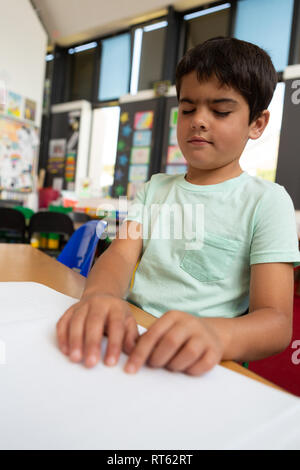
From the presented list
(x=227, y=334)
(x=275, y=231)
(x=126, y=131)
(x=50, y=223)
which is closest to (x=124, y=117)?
(x=126, y=131)

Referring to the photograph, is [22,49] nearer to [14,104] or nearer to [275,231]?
[14,104]

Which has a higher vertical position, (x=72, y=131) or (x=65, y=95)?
(x=65, y=95)

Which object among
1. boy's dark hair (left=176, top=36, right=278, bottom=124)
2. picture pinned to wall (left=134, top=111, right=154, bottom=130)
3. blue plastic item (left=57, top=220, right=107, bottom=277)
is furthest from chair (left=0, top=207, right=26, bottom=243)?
picture pinned to wall (left=134, top=111, right=154, bottom=130)

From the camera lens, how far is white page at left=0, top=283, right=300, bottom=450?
230 mm

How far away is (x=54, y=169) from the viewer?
6285mm

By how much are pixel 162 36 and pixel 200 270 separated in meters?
5.25

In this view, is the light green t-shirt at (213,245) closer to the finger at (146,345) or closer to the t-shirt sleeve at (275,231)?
the t-shirt sleeve at (275,231)

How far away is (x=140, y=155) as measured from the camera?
5039 millimetres

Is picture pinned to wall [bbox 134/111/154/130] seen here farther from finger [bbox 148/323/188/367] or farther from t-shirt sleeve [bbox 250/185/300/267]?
finger [bbox 148/323/188/367]

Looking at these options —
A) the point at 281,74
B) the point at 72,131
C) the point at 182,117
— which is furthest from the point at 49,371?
the point at 72,131

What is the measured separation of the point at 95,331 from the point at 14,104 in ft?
17.4

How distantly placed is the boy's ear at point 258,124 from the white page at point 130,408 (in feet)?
1.64

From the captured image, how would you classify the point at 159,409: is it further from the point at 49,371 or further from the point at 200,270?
the point at 200,270

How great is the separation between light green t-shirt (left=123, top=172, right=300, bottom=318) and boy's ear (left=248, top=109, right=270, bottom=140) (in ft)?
0.26
